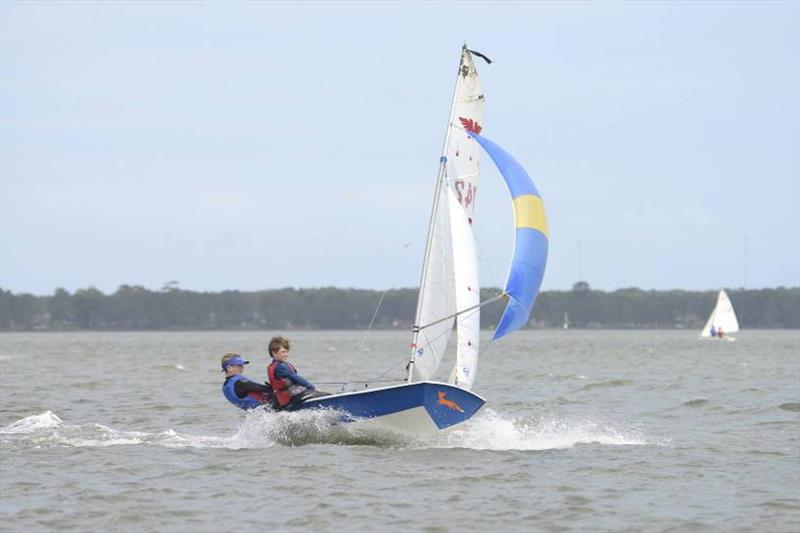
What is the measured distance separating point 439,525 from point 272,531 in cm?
163

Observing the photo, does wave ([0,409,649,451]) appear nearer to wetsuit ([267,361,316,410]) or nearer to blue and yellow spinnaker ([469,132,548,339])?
wetsuit ([267,361,316,410])

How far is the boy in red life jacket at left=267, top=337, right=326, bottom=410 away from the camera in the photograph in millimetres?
19094

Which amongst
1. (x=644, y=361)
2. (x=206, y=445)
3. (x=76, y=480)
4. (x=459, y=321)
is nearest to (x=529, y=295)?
(x=459, y=321)

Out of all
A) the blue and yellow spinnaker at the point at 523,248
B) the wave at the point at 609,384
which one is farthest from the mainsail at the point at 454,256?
the wave at the point at 609,384

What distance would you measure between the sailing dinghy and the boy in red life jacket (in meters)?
0.19

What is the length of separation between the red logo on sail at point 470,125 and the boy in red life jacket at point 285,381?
3971 millimetres

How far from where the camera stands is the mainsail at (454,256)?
64.0 feet

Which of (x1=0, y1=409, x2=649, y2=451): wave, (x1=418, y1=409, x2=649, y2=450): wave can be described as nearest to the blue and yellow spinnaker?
(x1=418, y1=409, x2=649, y2=450): wave

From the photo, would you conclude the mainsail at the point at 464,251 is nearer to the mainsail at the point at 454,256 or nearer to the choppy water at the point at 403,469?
A: the mainsail at the point at 454,256

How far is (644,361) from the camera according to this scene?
191ft

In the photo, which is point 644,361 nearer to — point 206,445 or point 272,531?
point 206,445

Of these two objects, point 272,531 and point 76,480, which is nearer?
point 272,531

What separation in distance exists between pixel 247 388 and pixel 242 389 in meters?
0.10

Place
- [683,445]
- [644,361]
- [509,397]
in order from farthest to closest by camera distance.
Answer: [644,361] → [509,397] → [683,445]
